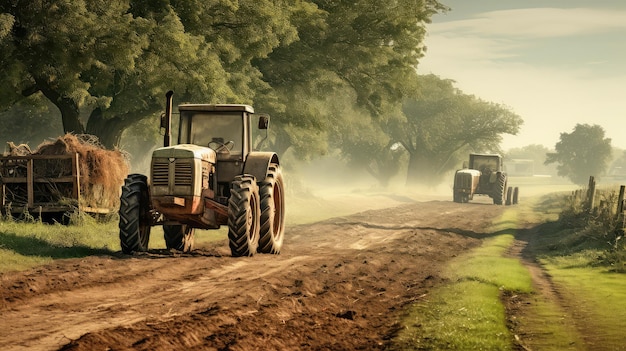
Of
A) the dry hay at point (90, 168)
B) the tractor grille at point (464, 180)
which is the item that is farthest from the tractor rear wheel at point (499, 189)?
the dry hay at point (90, 168)

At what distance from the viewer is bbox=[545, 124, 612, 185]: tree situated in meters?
105

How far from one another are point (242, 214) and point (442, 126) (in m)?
58.2

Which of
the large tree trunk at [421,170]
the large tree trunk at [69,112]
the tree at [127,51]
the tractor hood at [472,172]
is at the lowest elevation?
the large tree trunk at [421,170]

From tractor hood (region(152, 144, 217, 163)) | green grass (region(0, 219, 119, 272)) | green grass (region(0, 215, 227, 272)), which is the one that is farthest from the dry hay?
tractor hood (region(152, 144, 217, 163))

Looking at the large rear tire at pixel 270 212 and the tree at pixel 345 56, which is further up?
the tree at pixel 345 56

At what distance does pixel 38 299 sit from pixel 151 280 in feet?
7.04

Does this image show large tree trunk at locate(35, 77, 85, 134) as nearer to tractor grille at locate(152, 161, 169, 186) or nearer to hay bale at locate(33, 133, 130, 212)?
hay bale at locate(33, 133, 130, 212)

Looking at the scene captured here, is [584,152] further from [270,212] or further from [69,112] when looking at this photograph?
[270,212]

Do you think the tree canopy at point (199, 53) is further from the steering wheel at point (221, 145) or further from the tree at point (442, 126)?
the tree at point (442, 126)

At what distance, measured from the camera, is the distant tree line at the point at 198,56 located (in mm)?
20266

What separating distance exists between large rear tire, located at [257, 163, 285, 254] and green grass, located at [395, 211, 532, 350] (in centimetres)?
373

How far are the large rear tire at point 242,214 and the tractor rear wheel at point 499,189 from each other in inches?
1327

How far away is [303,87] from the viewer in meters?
31.2

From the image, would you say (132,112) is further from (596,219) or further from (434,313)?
(434,313)
